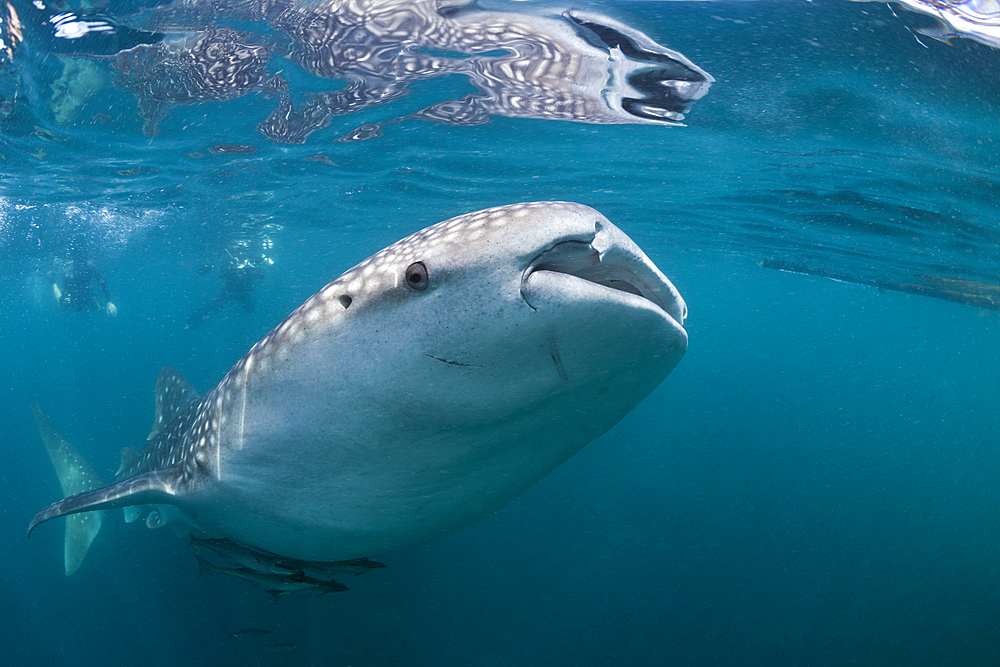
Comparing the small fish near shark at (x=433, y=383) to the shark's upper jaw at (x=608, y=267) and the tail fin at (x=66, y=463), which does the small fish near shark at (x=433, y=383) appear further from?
the tail fin at (x=66, y=463)

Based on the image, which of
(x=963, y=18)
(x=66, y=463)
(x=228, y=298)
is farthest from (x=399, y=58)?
(x=228, y=298)

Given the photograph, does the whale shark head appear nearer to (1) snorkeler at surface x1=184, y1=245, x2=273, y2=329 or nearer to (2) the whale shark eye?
(2) the whale shark eye

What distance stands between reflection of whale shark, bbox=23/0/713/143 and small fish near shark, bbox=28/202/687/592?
5.07 meters

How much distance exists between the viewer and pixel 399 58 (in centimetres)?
700

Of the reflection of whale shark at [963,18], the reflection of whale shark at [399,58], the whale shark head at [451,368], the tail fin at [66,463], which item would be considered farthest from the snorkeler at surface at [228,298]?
the reflection of whale shark at [963,18]

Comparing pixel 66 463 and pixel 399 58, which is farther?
pixel 66 463

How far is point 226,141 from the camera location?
35.2 feet

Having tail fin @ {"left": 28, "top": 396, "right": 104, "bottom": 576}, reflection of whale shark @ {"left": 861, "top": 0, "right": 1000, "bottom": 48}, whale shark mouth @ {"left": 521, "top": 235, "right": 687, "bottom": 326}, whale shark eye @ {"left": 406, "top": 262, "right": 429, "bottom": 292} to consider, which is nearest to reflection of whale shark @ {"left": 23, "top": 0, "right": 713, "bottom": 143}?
reflection of whale shark @ {"left": 861, "top": 0, "right": 1000, "bottom": 48}

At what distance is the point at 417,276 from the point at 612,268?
68 cm

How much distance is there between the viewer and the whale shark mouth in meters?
1.60

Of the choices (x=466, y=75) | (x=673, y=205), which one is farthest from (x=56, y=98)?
(x=673, y=205)

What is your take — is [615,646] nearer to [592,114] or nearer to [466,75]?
[592,114]

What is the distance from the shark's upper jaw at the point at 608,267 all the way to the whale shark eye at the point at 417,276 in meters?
0.33

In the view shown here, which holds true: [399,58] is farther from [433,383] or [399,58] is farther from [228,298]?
[228,298]
